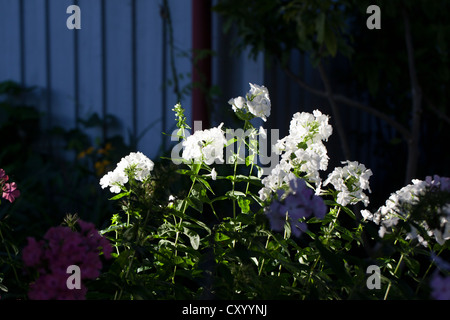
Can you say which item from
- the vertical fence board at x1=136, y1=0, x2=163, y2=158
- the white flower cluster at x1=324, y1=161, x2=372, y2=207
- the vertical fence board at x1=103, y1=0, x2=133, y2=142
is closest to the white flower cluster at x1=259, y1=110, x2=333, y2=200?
the white flower cluster at x1=324, y1=161, x2=372, y2=207

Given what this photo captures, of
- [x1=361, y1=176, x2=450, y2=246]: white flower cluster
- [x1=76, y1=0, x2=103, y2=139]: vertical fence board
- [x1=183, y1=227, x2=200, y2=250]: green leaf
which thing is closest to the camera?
[x1=361, y1=176, x2=450, y2=246]: white flower cluster

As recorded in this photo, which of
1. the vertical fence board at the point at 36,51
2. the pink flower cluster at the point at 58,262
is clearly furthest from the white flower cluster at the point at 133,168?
the vertical fence board at the point at 36,51

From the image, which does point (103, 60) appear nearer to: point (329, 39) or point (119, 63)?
point (119, 63)

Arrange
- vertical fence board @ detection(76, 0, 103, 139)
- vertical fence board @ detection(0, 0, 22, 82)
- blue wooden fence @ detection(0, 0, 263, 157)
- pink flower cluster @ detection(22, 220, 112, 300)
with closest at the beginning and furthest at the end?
1. pink flower cluster @ detection(22, 220, 112, 300)
2. blue wooden fence @ detection(0, 0, 263, 157)
3. vertical fence board @ detection(76, 0, 103, 139)
4. vertical fence board @ detection(0, 0, 22, 82)

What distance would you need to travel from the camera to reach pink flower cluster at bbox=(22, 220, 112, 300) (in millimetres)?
941

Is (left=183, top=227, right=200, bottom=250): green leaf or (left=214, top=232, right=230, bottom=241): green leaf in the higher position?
(left=183, top=227, right=200, bottom=250): green leaf

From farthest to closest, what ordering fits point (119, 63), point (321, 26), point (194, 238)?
point (119, 63)
point (321, 26)
point (194, 238)

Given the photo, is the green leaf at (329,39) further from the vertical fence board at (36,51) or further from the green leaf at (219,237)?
the vertical fence board at (36,51)

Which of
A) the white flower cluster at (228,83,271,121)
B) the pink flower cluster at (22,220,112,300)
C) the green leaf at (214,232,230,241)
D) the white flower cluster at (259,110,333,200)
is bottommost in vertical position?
the green leaf at (214,232,230,241)

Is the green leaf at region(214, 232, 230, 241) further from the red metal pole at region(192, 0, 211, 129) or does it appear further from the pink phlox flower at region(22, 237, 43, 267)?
the red metal pole at region(192, 0, 211, 129)

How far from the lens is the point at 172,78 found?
3.63 meters

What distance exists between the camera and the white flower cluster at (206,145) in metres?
1.32

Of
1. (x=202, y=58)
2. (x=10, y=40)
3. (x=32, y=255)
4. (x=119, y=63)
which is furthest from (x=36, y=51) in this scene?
(x=32, y=255)

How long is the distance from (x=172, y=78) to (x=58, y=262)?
2767 millimetres
